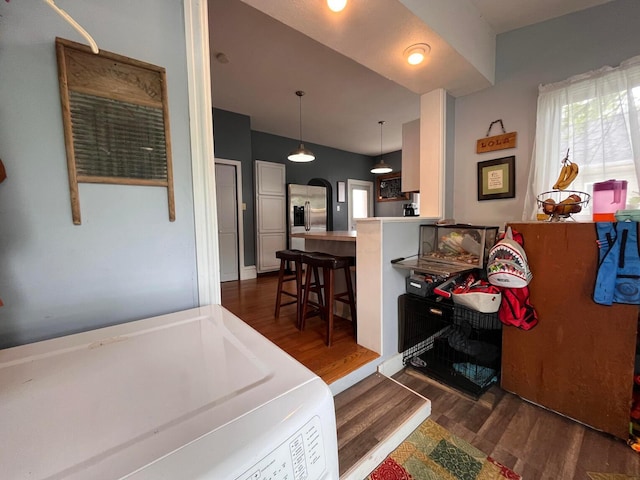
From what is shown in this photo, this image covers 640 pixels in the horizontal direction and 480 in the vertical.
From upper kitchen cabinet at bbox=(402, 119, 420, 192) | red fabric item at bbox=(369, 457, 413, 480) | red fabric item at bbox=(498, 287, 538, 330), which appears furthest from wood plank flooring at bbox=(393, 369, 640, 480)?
upper kitchen cabinet at bbox=(402, 119, 420, 192)

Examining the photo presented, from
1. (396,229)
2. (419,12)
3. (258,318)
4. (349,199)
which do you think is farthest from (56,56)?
(349,199)

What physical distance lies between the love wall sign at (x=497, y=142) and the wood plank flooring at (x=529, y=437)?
72.9 inches

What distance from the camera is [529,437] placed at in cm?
143

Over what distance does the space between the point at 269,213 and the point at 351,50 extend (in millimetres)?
3365

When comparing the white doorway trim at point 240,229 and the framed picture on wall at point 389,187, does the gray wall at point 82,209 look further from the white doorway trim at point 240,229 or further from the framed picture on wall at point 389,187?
the framed picture on wall at point 389,187

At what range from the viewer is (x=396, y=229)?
6.35ft

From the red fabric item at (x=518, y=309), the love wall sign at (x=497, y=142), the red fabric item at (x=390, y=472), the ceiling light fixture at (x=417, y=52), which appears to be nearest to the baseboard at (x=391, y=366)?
the red fabric item at (x=390, y=472)

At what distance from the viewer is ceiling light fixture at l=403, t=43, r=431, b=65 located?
5.65ft

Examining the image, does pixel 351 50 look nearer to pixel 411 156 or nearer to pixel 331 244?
pixel 411 156

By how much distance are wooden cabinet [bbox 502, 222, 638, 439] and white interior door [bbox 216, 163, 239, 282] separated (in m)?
3.80

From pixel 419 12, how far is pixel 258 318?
2683mm

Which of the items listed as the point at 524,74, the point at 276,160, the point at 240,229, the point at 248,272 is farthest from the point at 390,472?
the point at 276,160

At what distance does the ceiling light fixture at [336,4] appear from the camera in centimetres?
133

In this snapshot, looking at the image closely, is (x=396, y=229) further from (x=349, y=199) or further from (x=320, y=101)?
(x=349, y=199)
